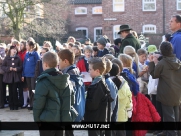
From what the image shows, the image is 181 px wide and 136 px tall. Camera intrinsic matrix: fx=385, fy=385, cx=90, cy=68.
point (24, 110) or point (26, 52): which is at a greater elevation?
point (26, 52)

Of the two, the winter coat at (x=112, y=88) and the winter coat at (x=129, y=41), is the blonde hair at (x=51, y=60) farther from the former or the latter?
the winter coat at (x=129, y=41)

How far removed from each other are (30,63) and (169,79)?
15.8 feet

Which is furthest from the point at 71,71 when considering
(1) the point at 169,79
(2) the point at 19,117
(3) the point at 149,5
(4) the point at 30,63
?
(3) the point at 149,5

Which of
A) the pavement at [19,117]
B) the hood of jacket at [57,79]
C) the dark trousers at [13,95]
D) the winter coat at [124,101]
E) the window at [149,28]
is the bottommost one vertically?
the pavement at [19,117]

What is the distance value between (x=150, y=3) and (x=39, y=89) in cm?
3457

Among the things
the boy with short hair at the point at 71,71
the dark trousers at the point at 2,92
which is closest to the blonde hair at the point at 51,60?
the boy with short hair at the point at 71,71

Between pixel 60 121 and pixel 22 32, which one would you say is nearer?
pixel 60 121

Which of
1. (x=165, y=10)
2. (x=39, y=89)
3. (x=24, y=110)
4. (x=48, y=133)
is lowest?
(x=24, y=110)

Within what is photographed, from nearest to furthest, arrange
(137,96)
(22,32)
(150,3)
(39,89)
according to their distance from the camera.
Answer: (39,89)
(137,96)
(22,32)
(150,3)

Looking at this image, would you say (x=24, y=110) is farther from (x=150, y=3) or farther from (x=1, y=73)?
(x=150, y=3)

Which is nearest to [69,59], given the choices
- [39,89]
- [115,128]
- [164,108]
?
[39,89]

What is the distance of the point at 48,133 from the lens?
19.2 feet

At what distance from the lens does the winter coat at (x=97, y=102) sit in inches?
246

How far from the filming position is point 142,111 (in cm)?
762
